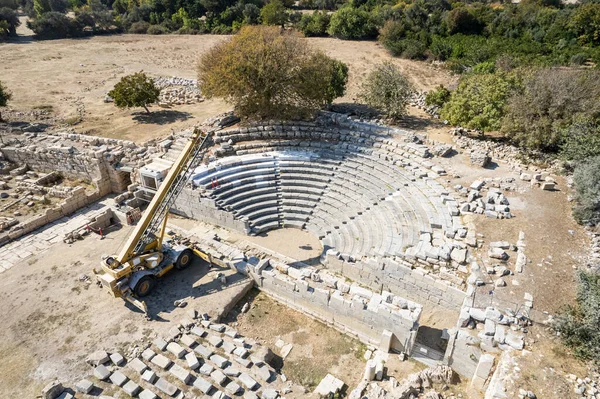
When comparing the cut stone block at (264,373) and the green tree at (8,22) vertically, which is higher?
the green tree at (8,22)

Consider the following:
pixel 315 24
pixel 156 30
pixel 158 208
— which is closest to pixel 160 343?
pixel 158 208

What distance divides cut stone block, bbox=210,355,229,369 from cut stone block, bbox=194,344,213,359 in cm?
21

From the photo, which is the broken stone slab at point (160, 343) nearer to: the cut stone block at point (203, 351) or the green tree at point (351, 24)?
the cut stone block at point (203, 351)

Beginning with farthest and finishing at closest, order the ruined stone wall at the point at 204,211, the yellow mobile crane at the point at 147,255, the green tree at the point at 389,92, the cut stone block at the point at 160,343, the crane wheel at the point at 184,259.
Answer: the green tree at the point at 389,92 < the ruined stone wall at the point at 204,211 < the crane wheel at the point at 184,259 < the yellow mobile crane at the point at 147,255 < the cut stone block at the point at 160,343

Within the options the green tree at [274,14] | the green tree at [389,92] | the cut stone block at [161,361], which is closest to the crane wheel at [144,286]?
the cut stone block at [161,361]

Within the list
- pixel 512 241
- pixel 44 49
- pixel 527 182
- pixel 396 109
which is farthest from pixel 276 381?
pixel 44 49

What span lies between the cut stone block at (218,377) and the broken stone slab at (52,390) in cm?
460

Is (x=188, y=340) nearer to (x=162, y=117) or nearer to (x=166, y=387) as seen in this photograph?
(x=166, y=387)

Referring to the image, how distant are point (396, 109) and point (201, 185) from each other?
14687mm

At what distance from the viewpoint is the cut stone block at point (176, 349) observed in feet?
42.6

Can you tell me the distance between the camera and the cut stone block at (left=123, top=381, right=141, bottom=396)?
11.7 meters

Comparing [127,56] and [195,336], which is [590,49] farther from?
[127,56]

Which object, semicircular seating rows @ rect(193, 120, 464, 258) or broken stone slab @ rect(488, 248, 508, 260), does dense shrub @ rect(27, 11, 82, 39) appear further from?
broken stone slab @ rect(488, 248, 508, 260)

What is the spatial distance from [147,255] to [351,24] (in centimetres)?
4935
